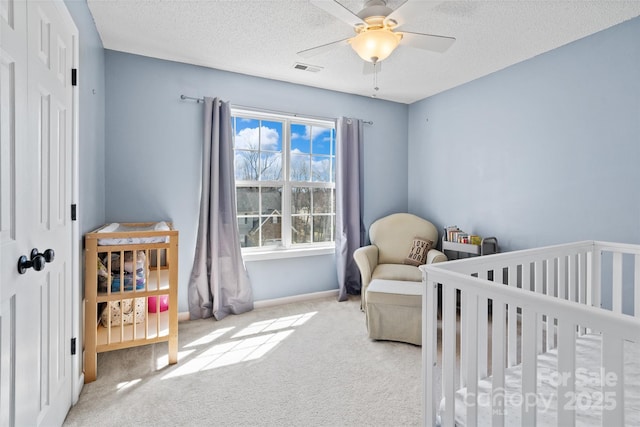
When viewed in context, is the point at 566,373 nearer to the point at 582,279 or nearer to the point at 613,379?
the point at 613,379

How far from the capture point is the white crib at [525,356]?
2.50 ft

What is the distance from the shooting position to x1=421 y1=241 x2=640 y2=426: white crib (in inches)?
30.0

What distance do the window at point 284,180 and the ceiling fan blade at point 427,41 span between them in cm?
166

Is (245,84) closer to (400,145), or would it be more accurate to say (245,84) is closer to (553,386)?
(400,145)

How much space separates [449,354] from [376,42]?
1767 mm

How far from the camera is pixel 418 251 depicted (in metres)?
3.31

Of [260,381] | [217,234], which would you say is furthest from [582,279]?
[217,234]

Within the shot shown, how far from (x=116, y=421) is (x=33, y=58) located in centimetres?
169

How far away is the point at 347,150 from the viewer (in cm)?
366

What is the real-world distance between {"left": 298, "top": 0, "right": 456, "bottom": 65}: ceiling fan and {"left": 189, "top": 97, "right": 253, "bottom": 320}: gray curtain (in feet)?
4.57

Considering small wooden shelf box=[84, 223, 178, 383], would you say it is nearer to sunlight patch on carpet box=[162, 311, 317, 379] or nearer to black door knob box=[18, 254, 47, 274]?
sunlight patch on carpet box=[162, 311, 317, 379]

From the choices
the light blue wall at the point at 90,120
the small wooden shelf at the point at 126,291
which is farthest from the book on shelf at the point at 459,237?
the light blue wall at the point at 90,120

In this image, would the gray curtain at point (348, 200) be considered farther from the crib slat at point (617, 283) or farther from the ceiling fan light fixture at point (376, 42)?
the crib slat at point (617, 283)

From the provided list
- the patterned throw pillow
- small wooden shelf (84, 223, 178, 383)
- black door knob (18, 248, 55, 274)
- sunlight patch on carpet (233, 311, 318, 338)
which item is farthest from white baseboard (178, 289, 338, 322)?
black door knob (18, 248, 55, 274)
